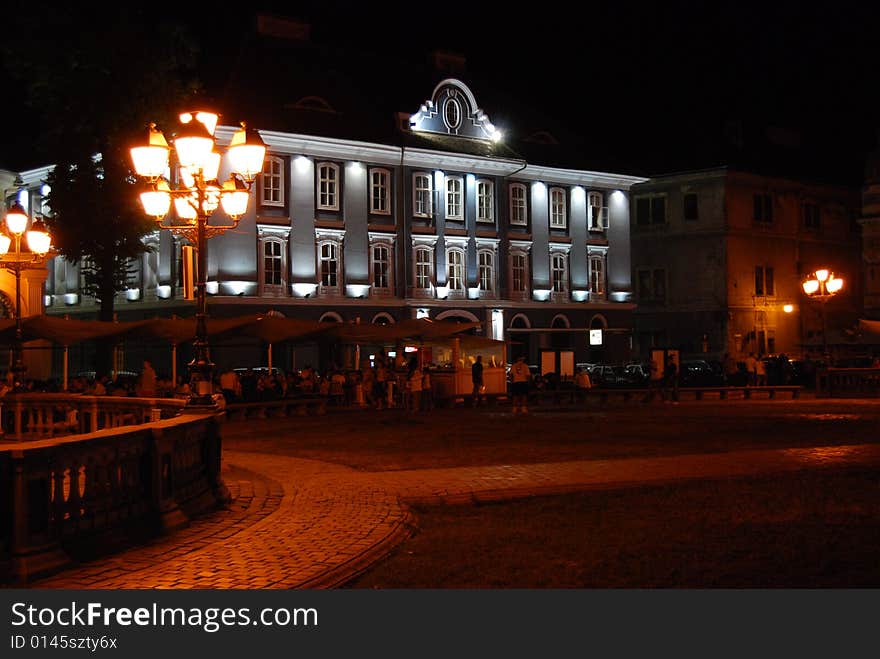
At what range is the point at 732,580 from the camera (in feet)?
27.9

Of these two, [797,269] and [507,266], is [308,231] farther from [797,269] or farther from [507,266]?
[797,269]

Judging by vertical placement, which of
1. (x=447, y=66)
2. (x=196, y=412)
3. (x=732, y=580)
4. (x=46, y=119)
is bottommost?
(x=732, y=580)

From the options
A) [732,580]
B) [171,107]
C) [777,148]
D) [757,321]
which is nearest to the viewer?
[732,580]

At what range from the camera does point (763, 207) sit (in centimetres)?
6166

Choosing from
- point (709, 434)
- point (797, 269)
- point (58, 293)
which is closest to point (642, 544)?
point (709, 434)

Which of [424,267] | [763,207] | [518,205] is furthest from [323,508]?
[763,207]

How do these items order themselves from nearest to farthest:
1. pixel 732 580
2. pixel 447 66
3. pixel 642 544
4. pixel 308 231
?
pixel 732 580 < pixel 642 544 < pixel 308 231 < pixel 447 66

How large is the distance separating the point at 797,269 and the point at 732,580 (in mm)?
58706

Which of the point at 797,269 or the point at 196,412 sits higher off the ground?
the point at 797,269

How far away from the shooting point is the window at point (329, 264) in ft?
157

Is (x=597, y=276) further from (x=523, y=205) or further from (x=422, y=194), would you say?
(x=422, y=194)

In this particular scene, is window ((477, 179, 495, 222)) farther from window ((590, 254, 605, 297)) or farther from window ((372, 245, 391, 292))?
window ((590, 254, 605, 297))

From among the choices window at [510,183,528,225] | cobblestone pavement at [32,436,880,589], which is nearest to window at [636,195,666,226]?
window at [510,183,528,225]

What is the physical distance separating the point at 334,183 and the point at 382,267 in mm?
4541
